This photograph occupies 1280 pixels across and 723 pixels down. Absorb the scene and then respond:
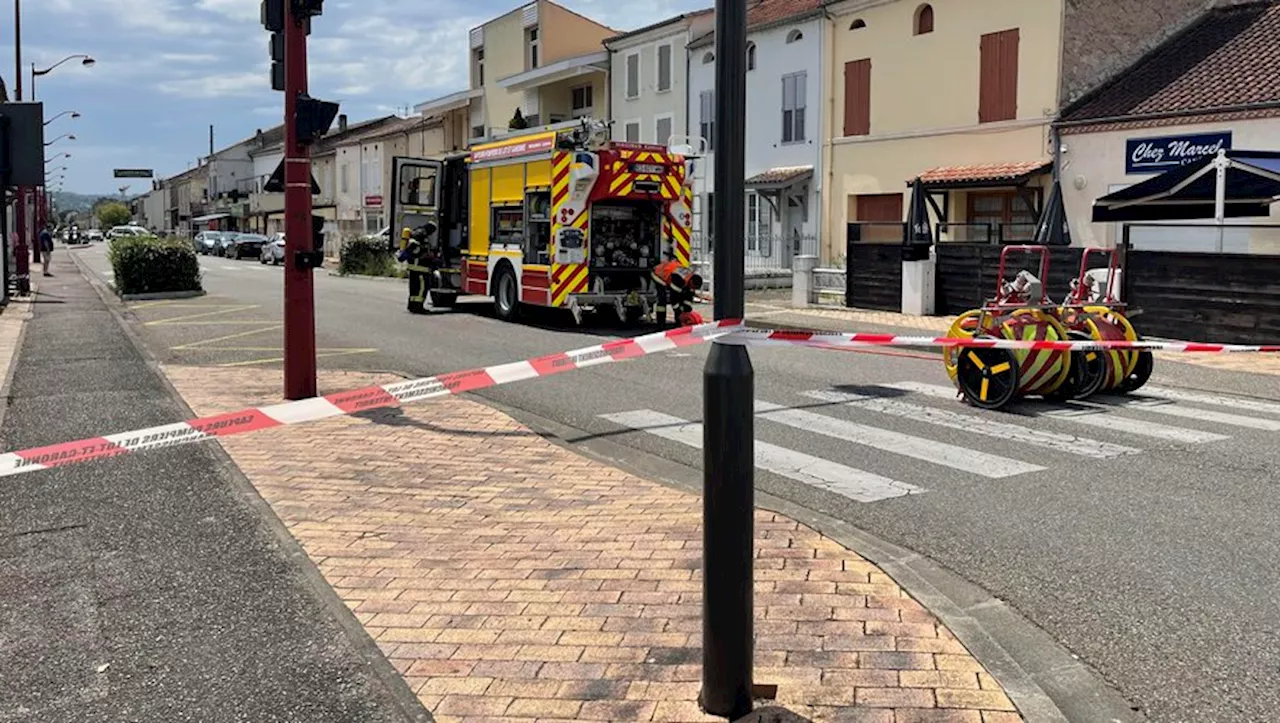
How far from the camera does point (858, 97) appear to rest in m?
28.4

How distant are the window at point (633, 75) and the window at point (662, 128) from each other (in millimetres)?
1565

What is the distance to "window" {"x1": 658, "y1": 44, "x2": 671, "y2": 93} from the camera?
35.3 meters

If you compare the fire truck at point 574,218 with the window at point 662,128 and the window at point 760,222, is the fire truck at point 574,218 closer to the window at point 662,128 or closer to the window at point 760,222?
the window at point 760,222

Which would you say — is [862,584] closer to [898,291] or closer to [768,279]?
[898,291]

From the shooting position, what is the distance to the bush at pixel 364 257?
37.6 m

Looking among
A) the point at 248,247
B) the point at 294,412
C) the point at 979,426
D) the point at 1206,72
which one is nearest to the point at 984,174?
the point at 1206,72

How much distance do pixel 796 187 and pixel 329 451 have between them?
80.7 ft

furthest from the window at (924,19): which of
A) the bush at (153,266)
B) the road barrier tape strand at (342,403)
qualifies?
the road barrier tape strand at (342,403)

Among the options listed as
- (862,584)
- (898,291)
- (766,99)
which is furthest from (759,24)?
(862,584)

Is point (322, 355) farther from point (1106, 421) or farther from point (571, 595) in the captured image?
point (571, 595)

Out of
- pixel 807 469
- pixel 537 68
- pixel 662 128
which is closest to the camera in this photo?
pixel 807 469

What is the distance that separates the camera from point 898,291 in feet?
66.9

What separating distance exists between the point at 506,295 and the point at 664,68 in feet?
64.1

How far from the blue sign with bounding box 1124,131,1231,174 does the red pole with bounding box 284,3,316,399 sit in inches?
676
